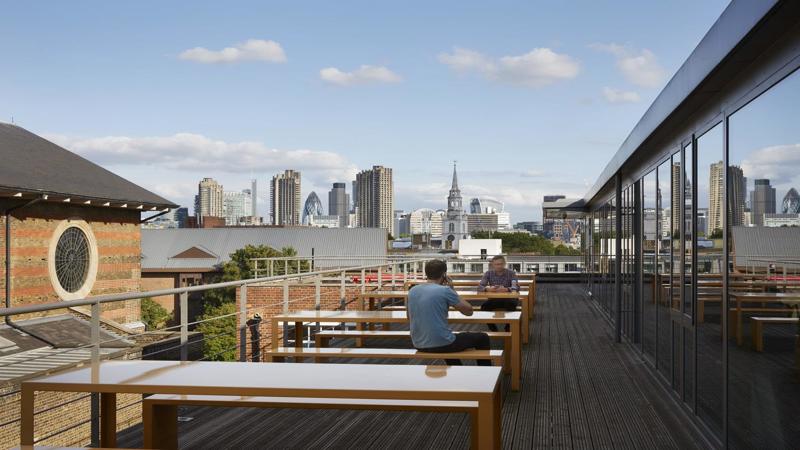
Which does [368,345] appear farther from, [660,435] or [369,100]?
[369,100]

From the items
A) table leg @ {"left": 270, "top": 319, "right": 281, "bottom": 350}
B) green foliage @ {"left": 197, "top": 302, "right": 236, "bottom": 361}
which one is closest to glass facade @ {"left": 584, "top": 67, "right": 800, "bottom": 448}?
table leg @ {"left": 270, "top": 319, "right": 281, "bottom": 350}

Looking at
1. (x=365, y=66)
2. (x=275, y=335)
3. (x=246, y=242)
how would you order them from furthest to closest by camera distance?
1. (x=365, y=66)
2. (x=246, y=242)
3. (x=275, y=335)

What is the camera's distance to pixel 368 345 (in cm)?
1205

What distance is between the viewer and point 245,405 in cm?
424

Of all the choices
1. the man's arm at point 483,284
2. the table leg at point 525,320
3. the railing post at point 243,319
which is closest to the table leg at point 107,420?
the railing post at point 243,319

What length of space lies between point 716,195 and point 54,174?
97.3ft

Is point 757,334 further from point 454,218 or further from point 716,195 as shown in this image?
point 454,218

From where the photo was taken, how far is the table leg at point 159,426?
441 centimetres

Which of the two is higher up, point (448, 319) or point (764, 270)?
point (764, 270)

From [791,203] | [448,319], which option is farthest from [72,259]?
[791,203]

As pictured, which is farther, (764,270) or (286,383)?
(764,270)

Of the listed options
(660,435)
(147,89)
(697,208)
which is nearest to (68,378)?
(660,435)

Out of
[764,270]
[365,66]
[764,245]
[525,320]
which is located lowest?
[525,320]

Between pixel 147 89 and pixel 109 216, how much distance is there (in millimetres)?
35212
